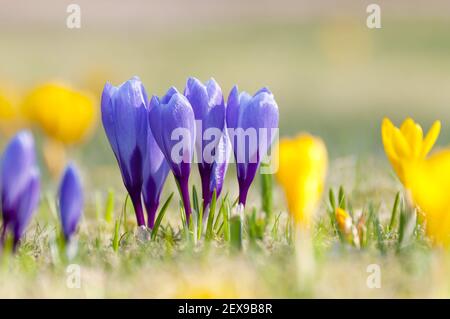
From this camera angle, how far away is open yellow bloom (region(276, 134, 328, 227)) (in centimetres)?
207

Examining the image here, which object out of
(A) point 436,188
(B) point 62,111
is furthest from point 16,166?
(B) point 62,111

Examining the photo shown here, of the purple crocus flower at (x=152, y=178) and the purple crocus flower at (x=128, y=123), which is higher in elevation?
the purple crocus flower at (x=128, y=123)

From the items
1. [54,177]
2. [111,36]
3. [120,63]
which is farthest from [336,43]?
[54,177]

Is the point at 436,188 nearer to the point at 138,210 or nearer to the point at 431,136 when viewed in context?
the point at 431,136

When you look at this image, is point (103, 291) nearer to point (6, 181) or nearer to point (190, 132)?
point (6, 181)

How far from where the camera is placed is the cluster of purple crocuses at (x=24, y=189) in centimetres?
212

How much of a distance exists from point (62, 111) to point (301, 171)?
7.93 feet

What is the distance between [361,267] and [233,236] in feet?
1.00

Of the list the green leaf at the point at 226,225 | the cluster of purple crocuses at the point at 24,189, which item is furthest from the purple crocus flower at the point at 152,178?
the cluster of purple crocuses at the point at 24,189

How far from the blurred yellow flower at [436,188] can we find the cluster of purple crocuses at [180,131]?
474 mm

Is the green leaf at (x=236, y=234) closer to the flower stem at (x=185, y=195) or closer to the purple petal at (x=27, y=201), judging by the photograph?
the flower stem at (x=185, y=195)

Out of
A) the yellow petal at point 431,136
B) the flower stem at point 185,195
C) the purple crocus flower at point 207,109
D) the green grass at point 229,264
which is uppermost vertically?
the purple crocus flower at point 207,109

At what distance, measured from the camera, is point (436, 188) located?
1992mm
